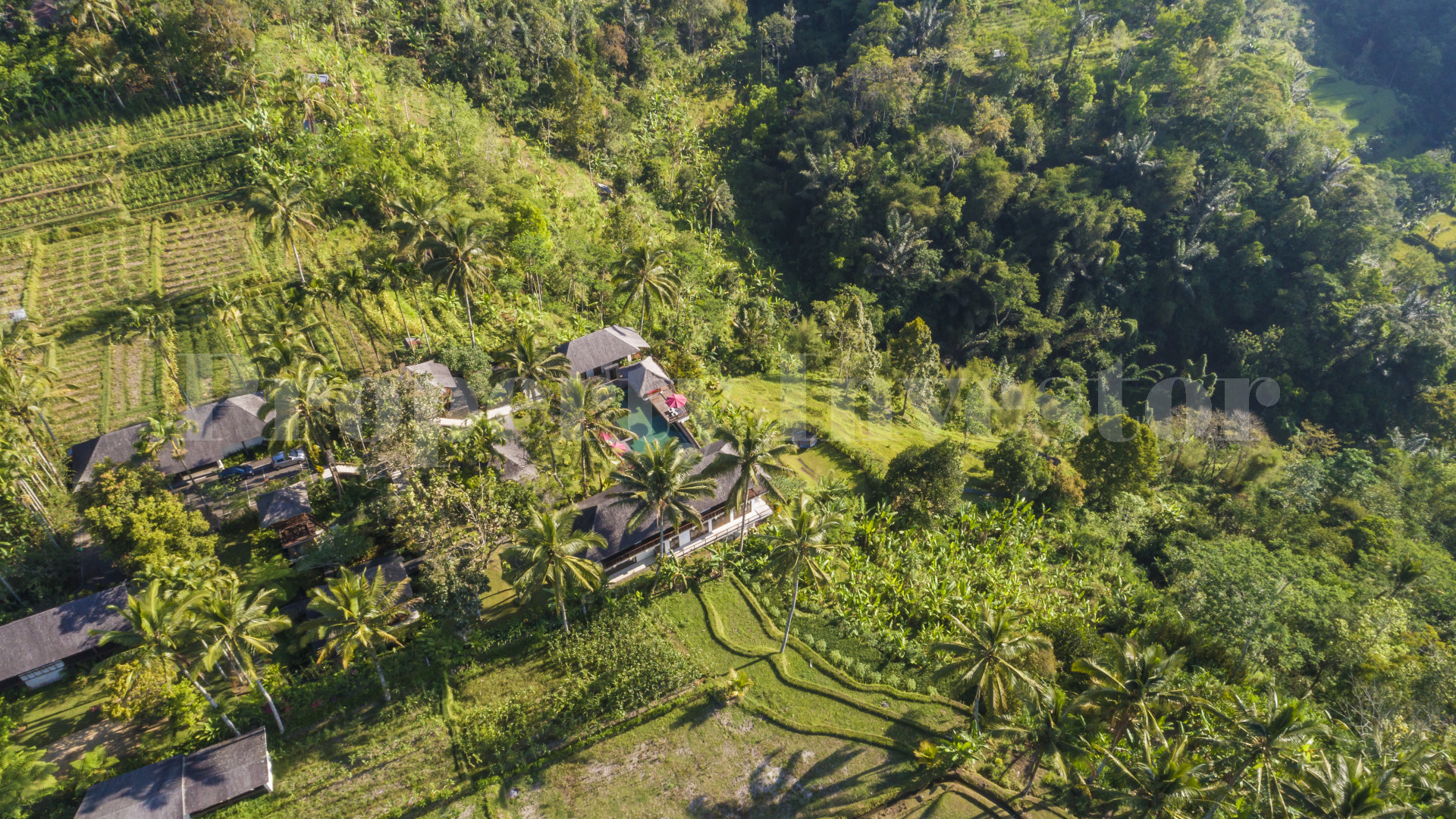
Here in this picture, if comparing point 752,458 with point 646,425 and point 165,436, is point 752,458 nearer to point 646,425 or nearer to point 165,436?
point 646,425

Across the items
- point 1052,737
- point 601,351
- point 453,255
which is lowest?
point 1052,737

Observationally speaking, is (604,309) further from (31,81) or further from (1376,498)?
(1376,498)

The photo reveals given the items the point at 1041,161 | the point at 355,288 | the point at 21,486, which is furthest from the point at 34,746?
the point at 1041,161

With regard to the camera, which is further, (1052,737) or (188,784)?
(188,784)

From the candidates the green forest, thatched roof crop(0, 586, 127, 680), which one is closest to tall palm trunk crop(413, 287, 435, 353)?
the green forest

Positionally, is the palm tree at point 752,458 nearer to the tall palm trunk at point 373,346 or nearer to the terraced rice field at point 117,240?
the tall palm trunk at point 373,346

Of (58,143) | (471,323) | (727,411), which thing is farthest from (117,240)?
(727,411)

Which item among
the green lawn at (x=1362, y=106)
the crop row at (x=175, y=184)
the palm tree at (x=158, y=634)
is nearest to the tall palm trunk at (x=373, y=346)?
the crop row at (x=175, y=184)
